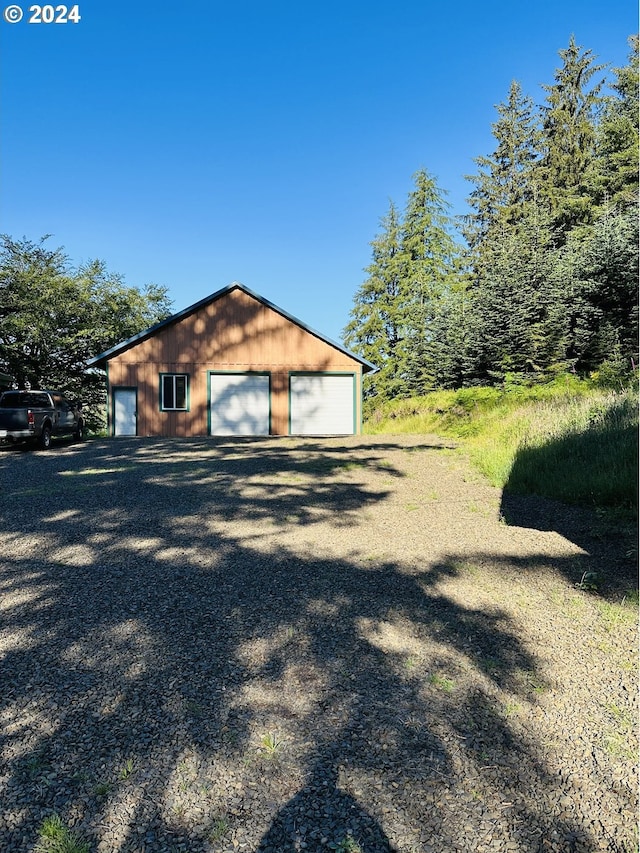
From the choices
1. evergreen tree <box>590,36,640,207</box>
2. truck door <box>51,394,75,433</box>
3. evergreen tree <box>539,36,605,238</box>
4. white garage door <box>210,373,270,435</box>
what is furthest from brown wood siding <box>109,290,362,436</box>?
evergreen tree <box>539,36,605,238</box>

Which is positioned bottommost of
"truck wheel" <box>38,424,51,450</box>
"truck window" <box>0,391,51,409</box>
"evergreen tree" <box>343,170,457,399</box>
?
"truck wheel" <box>38,424,51,450</box>

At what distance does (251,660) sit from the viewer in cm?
299

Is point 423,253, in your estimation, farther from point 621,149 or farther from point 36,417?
point 36,417

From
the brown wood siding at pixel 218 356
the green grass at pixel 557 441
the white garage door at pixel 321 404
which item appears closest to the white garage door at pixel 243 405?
the brown wood siding at pixel 218 356

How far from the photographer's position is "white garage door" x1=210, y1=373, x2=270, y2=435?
20.6 m

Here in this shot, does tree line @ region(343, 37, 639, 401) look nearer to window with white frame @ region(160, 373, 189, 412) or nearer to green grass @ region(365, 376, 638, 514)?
green grass @ region(365, 376, 638, 514)

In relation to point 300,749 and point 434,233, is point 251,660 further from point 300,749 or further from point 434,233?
point 434,233

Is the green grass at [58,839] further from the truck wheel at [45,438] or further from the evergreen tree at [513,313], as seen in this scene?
the evergreen tree at [513,313]

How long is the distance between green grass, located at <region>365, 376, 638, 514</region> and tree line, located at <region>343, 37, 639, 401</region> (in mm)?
3697

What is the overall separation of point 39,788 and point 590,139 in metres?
42.9

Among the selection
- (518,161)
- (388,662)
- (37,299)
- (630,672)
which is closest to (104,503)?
(388,662)

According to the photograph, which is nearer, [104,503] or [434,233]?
[104,503]

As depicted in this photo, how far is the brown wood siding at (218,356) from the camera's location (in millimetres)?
20203

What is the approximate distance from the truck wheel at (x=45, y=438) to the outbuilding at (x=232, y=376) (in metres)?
5.15
